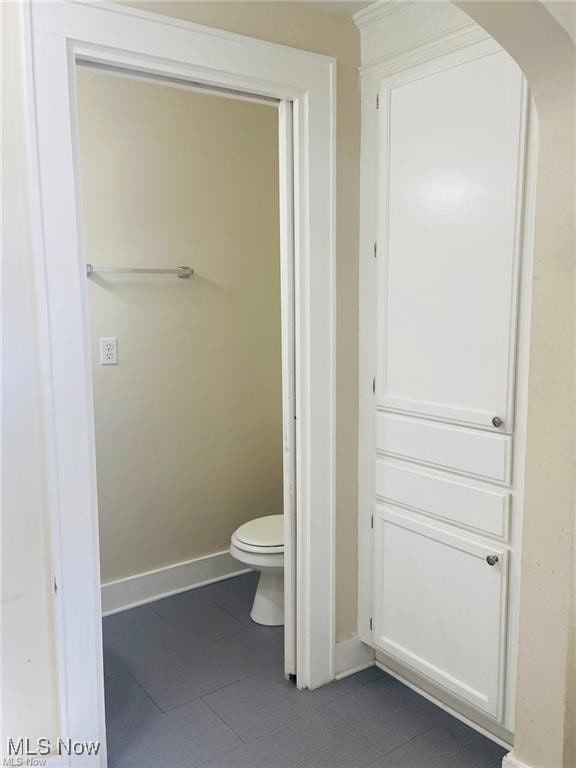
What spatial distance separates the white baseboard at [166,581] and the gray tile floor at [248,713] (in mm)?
188

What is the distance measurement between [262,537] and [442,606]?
89cm

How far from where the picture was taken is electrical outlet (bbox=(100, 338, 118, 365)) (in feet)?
9.18

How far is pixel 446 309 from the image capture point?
6.54ft

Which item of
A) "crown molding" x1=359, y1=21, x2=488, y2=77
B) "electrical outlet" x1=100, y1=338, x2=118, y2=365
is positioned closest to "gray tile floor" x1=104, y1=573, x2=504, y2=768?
"electrical outlet" x1=100, y1=338, x2=118, y2=365

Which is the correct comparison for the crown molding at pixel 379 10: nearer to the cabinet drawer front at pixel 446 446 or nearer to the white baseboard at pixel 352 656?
the cabinet drawer front at pixel 446 446

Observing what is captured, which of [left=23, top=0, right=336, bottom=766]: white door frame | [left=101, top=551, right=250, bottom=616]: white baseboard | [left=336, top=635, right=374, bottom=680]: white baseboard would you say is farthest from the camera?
[left=101, top=551, right=250, bottom=616]: white baseboard

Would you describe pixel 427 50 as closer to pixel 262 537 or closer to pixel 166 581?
pixel 262 537

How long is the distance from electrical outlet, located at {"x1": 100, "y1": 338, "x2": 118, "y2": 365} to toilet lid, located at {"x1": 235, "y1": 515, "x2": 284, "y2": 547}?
94 centimetres

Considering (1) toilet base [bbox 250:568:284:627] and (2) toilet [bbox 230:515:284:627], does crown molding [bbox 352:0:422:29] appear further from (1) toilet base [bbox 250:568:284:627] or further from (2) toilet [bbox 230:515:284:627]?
(1) toilet base [bbox 250:568:284:627]

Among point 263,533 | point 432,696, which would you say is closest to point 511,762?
point 432,696

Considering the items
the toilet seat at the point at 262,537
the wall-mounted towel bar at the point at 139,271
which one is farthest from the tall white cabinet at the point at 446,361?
the wall-mounted towel bar at the point at 139,271

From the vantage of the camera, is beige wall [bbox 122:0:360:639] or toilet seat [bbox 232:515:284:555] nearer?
beige wall [bbox 122:0:360:639]

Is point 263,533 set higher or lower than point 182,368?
lower

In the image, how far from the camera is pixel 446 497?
2.05 m
